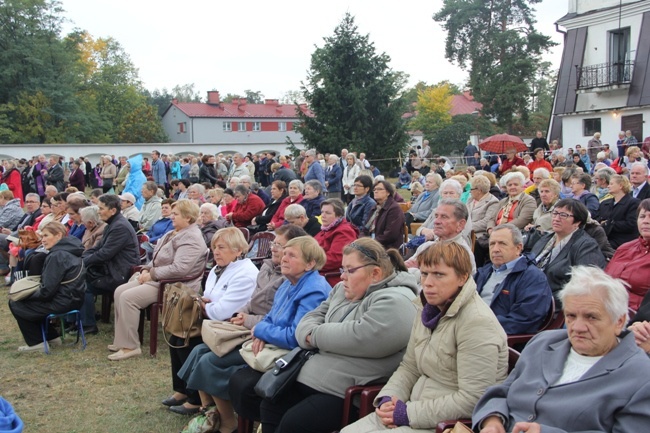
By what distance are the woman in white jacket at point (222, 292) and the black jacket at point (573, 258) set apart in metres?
2.26

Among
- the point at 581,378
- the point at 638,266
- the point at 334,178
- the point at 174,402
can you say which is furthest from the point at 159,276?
the point at 334,178

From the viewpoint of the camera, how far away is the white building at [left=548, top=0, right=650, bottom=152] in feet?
72.7

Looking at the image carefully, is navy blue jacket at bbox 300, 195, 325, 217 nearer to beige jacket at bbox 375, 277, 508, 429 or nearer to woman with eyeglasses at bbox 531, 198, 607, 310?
woman with eyeglasses at bbox 531, 198, 607, 310

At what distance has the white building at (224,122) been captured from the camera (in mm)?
57531

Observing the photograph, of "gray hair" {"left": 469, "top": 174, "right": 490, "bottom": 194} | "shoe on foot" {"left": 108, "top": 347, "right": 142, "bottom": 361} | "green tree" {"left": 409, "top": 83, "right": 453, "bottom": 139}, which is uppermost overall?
"green tree" {"left": 409, "top": 83, "right": 453, "bottom": 139}

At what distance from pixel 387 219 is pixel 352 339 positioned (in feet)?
12.0

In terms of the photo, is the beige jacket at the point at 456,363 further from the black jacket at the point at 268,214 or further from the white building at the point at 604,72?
the white building at the point at 604,72

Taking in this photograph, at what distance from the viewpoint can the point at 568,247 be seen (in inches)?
181

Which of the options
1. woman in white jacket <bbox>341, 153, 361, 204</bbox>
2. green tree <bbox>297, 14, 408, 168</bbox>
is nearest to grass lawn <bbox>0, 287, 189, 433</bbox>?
woman in white jacket <bbox>341, 153, 361, 204</bbox>

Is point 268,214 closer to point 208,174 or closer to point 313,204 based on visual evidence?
point 313,204

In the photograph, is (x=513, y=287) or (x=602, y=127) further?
(x=602, y=127)

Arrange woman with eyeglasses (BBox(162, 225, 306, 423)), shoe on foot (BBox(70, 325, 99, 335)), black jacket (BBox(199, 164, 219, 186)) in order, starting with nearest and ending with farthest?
woman with eyeglasses (BBox(162, 225, 306, 423)), shoe on foot (BBox(70, 325, 99, 335)), black jacket (BBox(199, 164, 219, 186))

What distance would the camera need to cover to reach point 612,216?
6.26 meters

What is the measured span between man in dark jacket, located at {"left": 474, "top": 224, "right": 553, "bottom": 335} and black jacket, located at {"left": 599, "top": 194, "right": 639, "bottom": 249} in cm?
267
